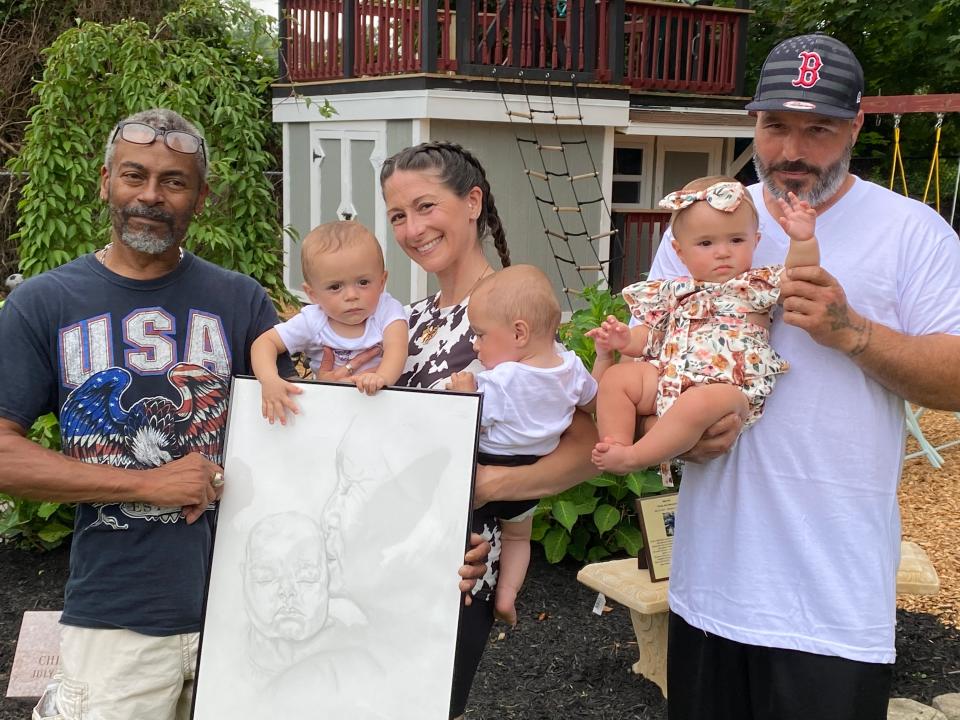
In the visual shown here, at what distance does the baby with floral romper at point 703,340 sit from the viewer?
89.0 inches

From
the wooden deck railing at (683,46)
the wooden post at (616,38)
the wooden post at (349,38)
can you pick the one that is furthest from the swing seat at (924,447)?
the wooden post at (349,38)

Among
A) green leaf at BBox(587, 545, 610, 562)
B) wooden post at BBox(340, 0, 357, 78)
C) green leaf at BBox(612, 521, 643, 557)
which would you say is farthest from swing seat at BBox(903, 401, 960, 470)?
wooden post at BBox(340, 0, 357, 78)

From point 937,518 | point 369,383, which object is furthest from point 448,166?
point 937,518

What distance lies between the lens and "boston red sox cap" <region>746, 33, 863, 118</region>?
230 cm

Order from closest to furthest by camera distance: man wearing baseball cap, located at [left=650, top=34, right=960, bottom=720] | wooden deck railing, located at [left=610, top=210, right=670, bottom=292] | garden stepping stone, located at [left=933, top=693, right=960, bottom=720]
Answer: man wearing baseball cap, located at [left=650, top=34, right=960, bottom=720]
garden stepping stone, located at [left=933, top=693, right=960, bottom=720]
wooden deck railing, located at [left=610, top=210, right=670, bottom=292]

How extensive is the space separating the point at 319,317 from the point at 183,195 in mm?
481

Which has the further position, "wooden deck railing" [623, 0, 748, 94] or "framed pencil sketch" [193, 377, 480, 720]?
"wooden deck railing" [623, 0, 748, 94]

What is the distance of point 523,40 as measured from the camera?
12.6m

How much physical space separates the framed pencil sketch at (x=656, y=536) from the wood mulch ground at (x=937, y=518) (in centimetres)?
190

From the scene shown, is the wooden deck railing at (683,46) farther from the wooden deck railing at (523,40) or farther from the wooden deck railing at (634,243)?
the wooden deck railing at (634,243)

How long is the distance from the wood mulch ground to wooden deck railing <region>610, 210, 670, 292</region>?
6.57 m

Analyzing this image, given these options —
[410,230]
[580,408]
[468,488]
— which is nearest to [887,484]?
[580,408]

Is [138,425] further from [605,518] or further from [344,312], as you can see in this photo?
[605,518]

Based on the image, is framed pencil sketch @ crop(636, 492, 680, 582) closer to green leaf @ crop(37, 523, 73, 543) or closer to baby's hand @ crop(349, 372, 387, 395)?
baby's hand @ crop(349, 372, 387, 395)
